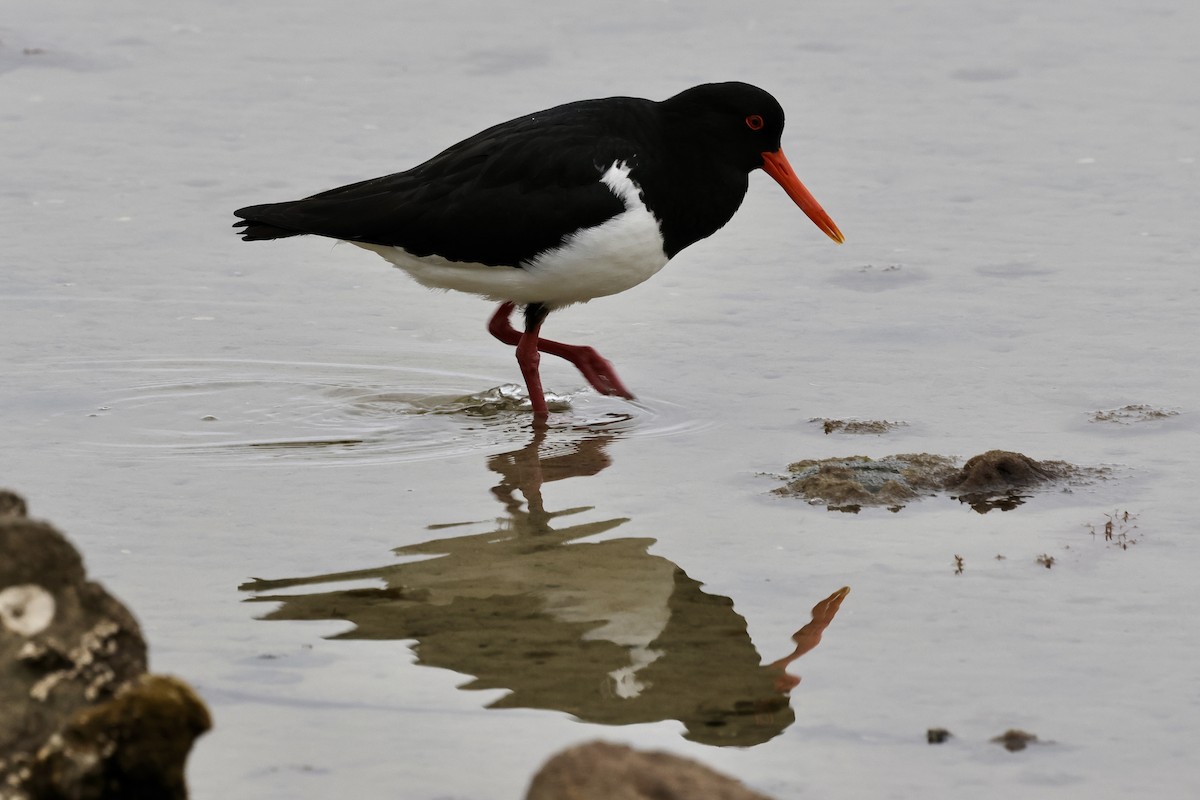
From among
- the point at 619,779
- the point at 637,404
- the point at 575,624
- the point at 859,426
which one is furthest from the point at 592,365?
the point at 619,779

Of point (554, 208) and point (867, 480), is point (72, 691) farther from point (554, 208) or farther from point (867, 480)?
point (554, 208)

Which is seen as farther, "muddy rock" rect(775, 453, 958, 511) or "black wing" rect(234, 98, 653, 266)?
"black wing" rect(234, 98, 653, 266)

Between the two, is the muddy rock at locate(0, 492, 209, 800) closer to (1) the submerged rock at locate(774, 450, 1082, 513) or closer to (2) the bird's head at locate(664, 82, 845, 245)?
(1) the submerged rock at locate(774, 450, 1082, 513)

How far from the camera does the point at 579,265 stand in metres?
6.67

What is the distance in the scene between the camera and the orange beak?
24.5 feet

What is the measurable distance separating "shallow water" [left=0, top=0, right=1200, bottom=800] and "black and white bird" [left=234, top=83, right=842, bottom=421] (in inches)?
19.7

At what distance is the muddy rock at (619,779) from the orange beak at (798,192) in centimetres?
465

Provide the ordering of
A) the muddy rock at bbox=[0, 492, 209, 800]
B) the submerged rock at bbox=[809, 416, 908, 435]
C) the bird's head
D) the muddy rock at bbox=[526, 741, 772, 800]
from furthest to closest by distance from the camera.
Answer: the bird's head < the submerged rock at bbox=[809, 416, 908, 435] < the muddy rock at bbox=[0, 492, 209, 800] < the muddy rock at bbox=[526, 741, 772, 800]

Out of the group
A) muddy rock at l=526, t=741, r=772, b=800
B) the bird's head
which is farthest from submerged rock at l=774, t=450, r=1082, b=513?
muddy rock at l=526, t=741, r=772, b=800

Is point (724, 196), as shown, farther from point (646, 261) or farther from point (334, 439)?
point (334, 439)

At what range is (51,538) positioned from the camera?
3.15 meters

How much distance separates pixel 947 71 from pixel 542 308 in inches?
194

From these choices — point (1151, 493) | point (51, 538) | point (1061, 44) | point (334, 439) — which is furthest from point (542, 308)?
point (1061, 44)

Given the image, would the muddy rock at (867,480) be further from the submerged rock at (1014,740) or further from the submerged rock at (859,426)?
the submerged rock at (1014,740)
